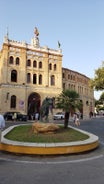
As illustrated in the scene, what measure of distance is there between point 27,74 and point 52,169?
1419 inches

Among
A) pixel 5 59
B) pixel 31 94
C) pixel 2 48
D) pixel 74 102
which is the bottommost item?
pixel 74 102

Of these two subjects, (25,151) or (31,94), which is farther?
(31,94)

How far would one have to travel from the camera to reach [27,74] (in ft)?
138

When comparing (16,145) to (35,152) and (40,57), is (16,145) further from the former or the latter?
(40,57)

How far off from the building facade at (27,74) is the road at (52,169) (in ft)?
101

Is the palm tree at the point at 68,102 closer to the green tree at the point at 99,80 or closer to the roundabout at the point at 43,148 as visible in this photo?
the roundabout at the point at 43,148

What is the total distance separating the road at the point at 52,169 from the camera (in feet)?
19.0

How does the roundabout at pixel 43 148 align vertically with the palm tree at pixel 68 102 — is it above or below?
below

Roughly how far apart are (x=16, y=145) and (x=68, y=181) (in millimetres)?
3940

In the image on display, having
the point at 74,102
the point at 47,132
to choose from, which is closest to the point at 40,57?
the point at 74,102

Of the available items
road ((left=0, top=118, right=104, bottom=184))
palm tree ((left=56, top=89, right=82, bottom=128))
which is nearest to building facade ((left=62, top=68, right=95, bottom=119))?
palm tree ((left=56, top=89, right=82, bottom=128))

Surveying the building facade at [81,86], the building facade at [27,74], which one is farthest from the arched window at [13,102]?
the building facade at [81,86]

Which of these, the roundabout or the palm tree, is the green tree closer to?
the palm tree

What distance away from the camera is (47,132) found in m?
11.8
